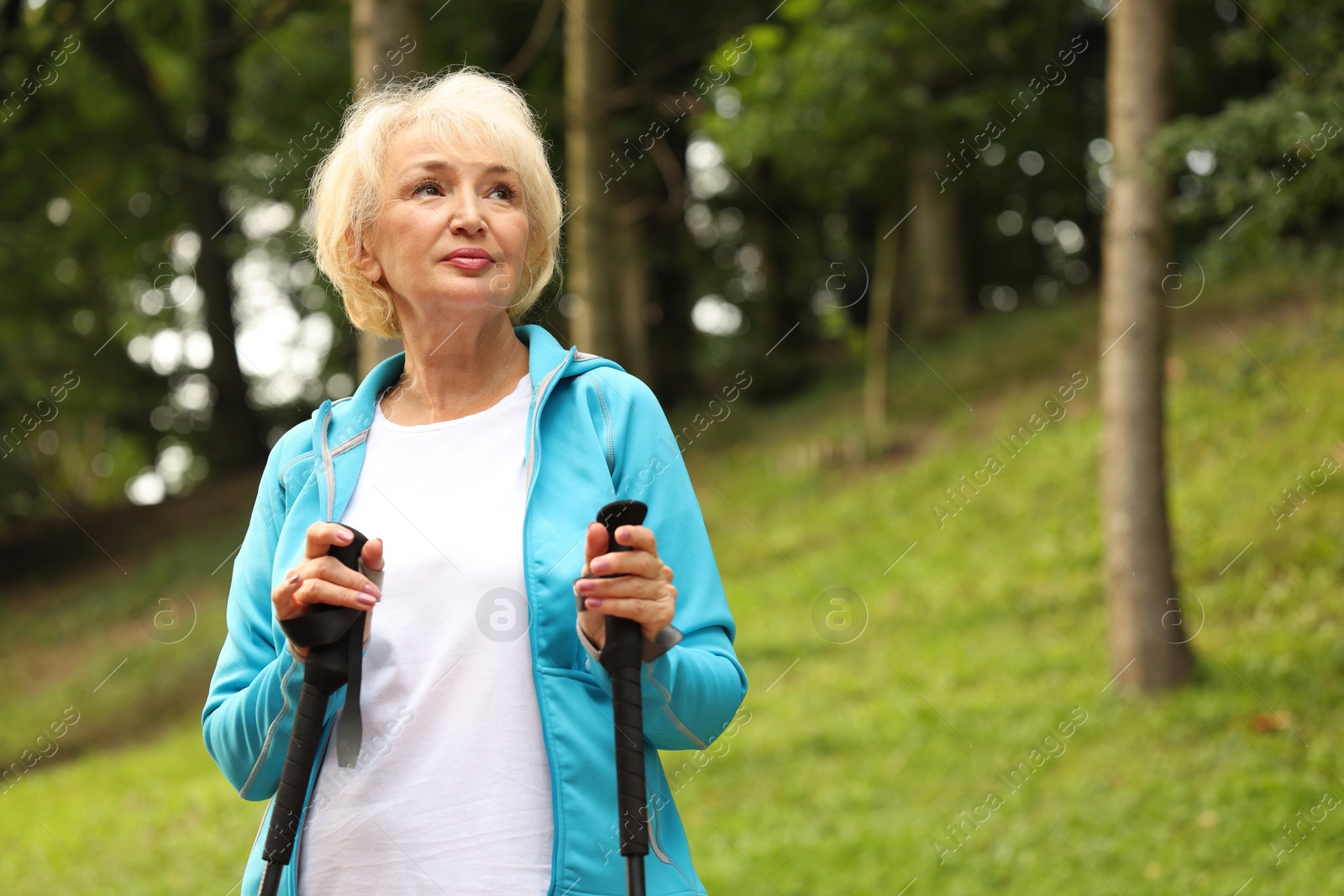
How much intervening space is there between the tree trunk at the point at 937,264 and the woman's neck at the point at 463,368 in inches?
627

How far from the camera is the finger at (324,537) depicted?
1653 millimetres

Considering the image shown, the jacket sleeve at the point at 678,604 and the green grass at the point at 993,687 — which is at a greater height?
the green grass at the point at 993,687

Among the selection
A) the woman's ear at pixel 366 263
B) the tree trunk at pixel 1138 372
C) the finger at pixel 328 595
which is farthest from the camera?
the tree trunk at pixel 1138 372

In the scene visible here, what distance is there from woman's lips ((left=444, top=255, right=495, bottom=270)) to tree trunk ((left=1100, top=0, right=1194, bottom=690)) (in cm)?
589

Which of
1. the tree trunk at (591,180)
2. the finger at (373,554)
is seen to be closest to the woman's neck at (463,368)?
the finger at (373,554)

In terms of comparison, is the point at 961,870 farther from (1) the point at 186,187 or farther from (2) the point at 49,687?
(1) the point at 186,187

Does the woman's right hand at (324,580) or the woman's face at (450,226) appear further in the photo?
the woman's face at (450,226)

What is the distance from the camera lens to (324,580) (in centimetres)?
166

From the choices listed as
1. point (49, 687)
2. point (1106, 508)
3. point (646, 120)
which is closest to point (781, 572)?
point (1106, 508)

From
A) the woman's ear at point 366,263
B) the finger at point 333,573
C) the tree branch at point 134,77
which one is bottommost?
the finger at point 333,573

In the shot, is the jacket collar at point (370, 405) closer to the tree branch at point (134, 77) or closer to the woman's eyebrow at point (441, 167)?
the woman's eyebrow at point (441, 167)

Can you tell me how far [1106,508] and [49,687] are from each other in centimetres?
1215

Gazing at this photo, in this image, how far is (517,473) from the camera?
1884 millimetres

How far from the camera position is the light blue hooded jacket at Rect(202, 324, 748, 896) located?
1738 millimetres
